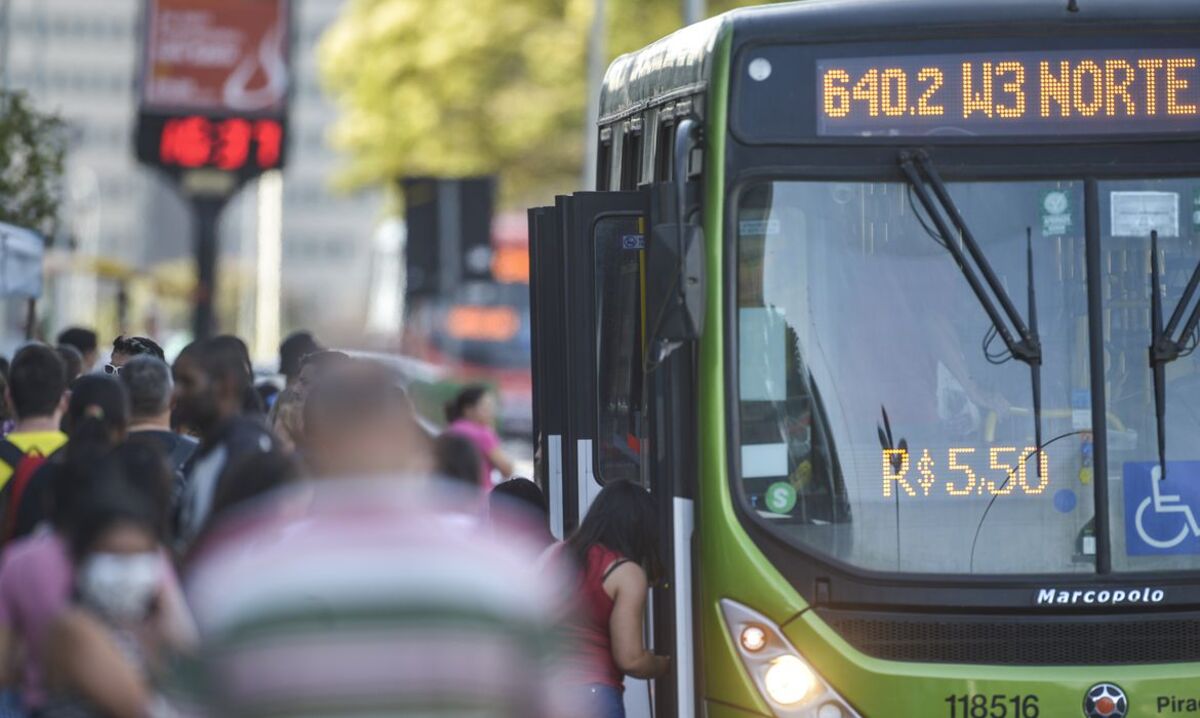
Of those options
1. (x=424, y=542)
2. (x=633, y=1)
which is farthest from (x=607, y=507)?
(x=633, y=1)

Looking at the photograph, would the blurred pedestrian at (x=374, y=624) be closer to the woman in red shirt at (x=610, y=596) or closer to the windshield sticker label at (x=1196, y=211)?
the woman in red shirt at (x=610, y=596)

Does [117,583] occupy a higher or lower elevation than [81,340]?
lower

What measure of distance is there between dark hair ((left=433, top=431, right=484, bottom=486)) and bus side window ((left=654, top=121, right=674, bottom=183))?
1.21 meters

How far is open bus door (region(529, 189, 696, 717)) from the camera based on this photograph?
754 centimetres

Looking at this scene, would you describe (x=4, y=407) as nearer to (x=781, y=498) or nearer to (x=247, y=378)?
(x=247, y=378)

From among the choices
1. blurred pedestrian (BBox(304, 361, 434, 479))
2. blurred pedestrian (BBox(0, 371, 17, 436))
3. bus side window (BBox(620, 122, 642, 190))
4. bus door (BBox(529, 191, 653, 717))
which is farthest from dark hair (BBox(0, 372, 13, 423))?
blurred pedestrian (BBox(304, 361, 434, 479))

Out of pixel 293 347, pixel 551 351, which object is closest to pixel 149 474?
pixel 551 351

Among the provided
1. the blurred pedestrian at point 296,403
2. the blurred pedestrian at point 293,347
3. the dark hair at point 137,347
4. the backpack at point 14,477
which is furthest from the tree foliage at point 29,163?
the backpack at point 14,477

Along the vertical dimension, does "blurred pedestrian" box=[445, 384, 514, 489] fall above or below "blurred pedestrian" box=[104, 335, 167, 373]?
below

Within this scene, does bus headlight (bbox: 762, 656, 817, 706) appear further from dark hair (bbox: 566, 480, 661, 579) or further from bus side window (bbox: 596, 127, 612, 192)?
bus side window (bbox: 596, 127, 612, 192)

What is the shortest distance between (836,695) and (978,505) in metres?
0.72

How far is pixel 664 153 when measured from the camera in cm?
813

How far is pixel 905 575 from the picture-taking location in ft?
24.0

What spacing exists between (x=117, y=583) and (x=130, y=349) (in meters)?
4.21
